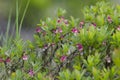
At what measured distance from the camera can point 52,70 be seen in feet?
7.69

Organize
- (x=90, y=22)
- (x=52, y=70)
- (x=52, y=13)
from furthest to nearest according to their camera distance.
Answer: (x=52, y=13) < (x=90, y=22) < (x=52, y=70)

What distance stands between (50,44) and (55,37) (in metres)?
0.06

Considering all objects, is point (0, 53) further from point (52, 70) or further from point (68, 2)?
point (68, 2)

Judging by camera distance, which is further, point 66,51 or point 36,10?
point 36,10

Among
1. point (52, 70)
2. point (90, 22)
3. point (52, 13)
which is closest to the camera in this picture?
point (52, 70)

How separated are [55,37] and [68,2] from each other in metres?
2.10

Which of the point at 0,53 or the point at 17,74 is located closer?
the point at 17,74

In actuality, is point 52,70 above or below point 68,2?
below

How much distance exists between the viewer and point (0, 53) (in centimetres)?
242

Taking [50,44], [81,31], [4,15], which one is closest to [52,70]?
[50,44]

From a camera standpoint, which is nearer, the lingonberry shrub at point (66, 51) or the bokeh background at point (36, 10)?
the lingonberry shrub at point (66, 51)

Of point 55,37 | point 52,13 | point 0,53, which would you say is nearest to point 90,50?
point 55,37

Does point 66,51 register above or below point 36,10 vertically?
below

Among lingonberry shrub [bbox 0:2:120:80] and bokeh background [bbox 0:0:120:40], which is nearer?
lingonberry shrub [bbox 0:2:120:80]
